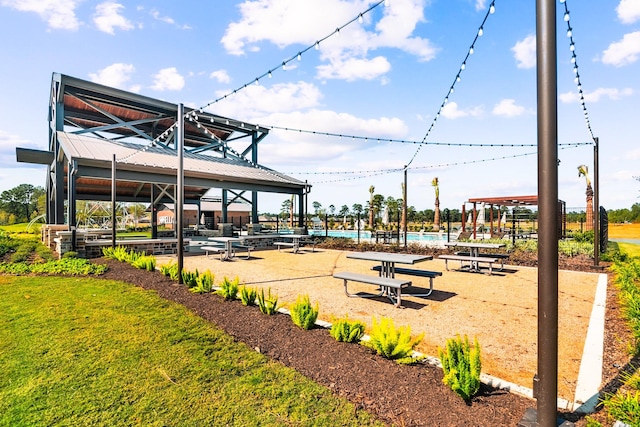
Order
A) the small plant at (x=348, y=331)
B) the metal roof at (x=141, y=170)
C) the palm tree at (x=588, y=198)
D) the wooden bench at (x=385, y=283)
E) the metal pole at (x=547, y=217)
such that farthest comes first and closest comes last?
the palm tree at (x=588, y=198), the metal roof at (x=141, y=170), the wooden bench at (x=385, y=283), the small plant at (x=348, y=331), the metal pole at (x=547, y=217)

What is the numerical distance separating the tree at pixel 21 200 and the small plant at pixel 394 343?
57201mm

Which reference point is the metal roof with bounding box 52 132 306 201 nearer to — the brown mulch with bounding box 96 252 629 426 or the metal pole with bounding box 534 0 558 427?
the brown mulch with bounding box 96 252 629 426

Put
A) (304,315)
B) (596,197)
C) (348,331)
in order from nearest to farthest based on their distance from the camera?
(348,331)
(304,315)
(596,197)

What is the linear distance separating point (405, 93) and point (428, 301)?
531cm

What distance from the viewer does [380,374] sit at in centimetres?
316

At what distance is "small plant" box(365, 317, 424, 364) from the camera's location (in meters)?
3.35

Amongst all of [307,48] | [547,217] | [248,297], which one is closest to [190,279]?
[248,297]

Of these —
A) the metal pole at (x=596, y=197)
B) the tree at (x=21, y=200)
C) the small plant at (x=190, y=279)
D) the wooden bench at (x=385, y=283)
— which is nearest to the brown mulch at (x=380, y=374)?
the small plant at (x=190, y=279)

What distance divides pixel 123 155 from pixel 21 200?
176 feet

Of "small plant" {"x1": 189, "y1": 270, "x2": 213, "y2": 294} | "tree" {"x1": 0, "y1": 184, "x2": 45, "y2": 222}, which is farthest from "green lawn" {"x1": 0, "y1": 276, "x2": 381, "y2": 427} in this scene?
"tree" {"x1": 0, "y1": 184, "x2": 45, "y2": 222}

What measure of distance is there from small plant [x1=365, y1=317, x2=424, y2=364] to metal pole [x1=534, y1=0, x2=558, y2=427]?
1.24 meters

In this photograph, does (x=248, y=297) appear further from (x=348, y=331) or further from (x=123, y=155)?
(x=123, y=155)

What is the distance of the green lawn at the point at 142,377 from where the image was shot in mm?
2564

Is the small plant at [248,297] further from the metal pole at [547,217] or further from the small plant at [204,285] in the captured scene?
the metal pole at [547,217]
